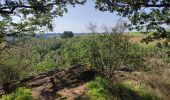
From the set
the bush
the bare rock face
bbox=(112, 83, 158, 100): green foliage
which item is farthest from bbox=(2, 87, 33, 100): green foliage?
the bush

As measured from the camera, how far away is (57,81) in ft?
61.7

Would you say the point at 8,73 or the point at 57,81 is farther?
the point at 8,73

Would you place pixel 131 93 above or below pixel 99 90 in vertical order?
below

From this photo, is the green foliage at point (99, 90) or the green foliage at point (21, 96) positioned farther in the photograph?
the green foliage at point (21, 96)

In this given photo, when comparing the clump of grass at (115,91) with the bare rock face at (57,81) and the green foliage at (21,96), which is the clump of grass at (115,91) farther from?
the green foliage at (21,96)

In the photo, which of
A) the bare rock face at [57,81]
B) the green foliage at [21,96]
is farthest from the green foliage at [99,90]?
the green foliage at [21,96]

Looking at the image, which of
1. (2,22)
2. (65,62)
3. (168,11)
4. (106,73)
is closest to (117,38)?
(106,73)

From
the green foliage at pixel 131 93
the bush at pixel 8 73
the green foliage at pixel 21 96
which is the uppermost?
the green foliage at pixel 21 96

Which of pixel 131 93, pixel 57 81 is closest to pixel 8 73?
pixel 57 81

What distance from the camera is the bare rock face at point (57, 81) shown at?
56.9ft

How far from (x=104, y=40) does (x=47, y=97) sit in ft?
26.2

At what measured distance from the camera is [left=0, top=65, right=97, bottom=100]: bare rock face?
1734 cm

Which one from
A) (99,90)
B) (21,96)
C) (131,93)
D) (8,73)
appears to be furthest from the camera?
(8,73)

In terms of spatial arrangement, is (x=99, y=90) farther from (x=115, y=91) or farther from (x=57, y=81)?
(x=57, y=81)
